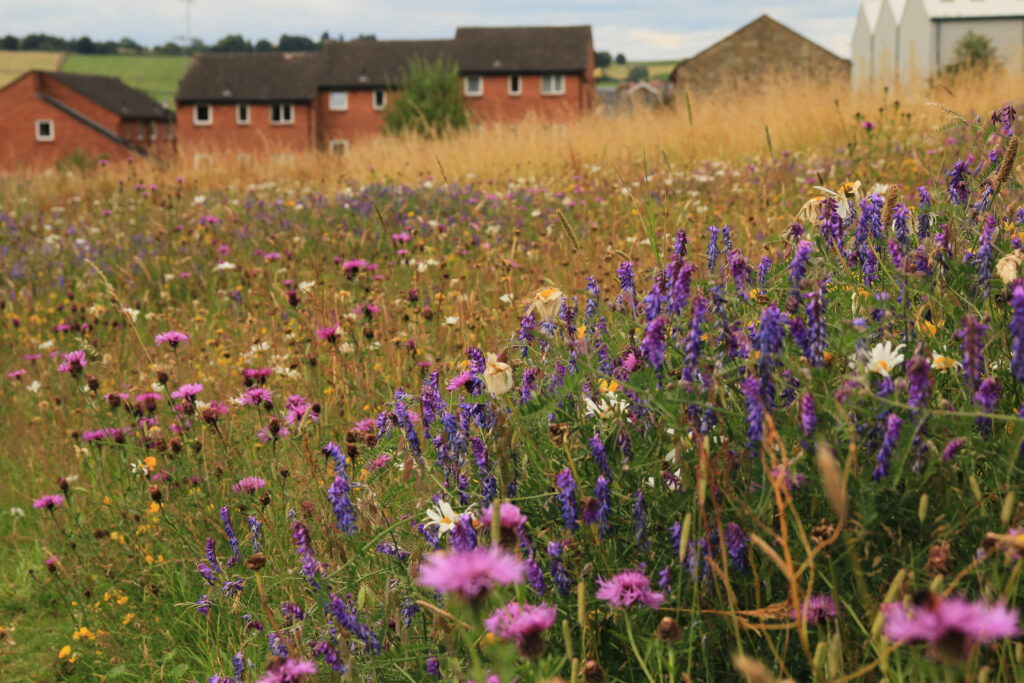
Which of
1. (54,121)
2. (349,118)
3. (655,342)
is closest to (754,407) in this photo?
(655,342)

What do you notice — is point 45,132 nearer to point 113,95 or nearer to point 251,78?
point 113,95

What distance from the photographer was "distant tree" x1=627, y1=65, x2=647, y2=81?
146 meters

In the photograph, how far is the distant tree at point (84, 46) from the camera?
448 ft

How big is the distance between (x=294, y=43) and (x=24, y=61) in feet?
179

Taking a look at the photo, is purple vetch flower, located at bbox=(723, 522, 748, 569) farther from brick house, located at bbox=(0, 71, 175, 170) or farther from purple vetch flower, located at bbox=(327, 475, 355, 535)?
brick house, located at bbox=(0, 71, 175, 170)

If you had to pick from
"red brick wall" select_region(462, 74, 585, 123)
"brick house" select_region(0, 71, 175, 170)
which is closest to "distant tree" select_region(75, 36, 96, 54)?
"brick house" select_region(0, 71, 175, 170)

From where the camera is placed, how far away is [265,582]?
2.09 metres

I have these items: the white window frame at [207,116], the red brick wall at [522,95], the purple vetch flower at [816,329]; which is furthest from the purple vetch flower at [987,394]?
the white window frame at [207,116]

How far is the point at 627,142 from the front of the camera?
429 inches

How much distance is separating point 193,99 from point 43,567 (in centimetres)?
5010

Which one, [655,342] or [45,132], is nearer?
[655,342]

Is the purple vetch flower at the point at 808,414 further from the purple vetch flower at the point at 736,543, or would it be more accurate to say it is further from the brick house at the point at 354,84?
the brick house at the point at 354,84

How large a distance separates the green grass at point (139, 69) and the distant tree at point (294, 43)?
26225 mm

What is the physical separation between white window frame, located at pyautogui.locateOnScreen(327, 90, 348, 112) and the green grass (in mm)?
59641
